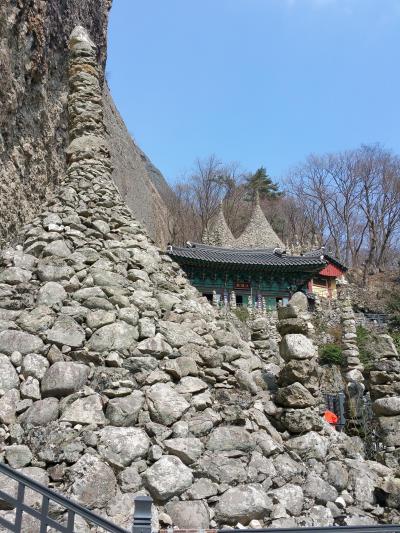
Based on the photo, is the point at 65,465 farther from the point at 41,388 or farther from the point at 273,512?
the point at 273,512

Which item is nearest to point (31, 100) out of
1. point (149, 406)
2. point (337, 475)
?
point (149, 406)

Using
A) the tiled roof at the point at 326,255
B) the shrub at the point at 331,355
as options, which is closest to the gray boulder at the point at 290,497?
the shrub at the point at 331,355

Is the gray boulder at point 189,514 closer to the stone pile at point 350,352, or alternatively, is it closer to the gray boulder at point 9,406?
the gray boulder at point 9,406

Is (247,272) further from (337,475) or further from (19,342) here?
(19,342)

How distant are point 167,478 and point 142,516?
1638 millimetres

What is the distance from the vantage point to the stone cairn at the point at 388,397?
5.13 meters

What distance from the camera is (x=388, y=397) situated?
17.8 ft

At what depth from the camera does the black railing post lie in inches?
82.9

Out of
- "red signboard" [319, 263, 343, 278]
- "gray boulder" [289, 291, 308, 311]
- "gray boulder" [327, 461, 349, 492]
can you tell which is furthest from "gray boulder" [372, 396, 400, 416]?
"red signboard" [319, 263, 343, 278]

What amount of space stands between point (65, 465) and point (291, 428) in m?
2.34

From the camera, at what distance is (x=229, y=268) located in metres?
24.6

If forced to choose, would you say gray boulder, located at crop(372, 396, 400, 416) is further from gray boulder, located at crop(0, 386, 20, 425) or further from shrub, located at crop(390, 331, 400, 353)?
shrub, located at crop(390, 331, 400, 353)

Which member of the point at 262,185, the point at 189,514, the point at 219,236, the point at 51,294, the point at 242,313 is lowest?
the point at 189,514

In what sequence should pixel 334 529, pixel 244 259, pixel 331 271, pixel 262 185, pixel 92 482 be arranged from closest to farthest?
pixel 334 529 < pixel 92 482 < pixel 244 259 < pixel 331 271 < pixel 262 185
